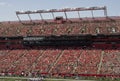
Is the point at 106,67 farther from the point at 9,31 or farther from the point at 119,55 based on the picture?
the point at 9,31

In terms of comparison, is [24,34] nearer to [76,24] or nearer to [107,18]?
[76,24]

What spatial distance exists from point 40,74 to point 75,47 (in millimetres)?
15325

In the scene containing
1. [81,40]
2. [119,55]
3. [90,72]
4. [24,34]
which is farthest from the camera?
[24,34]

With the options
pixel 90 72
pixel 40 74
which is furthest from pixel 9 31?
pixel 90 72

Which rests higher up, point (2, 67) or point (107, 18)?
point (107, 18)

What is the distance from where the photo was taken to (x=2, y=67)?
231 ft

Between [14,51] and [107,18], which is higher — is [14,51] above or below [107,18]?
below

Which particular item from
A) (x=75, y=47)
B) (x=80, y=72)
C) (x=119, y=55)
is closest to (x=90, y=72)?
(x=80, y=72)

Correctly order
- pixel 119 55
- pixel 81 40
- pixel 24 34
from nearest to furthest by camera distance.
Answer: pixel 119 55 → pixel 81 40 → pixel 24 34

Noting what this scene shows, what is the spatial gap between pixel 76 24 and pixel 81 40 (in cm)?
758

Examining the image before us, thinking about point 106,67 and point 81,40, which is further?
point 81,40

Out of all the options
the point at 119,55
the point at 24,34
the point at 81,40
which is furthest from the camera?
the point at 24,34

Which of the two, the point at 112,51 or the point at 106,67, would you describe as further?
the point at 112,51

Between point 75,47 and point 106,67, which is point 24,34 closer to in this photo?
point 75,47
